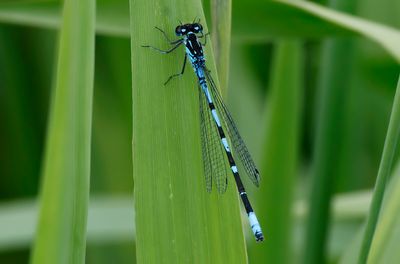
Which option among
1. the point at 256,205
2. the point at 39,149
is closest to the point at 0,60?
the point at 39,149

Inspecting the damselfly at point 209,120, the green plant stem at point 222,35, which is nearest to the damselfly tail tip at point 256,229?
the damselfly at point 209,120

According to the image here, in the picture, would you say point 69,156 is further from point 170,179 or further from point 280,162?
point 280,162

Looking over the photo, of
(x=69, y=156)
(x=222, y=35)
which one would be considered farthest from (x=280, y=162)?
(x=69, y=156)

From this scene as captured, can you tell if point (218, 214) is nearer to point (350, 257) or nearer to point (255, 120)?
point (350, 257)

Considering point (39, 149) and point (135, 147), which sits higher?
point (39, 149)

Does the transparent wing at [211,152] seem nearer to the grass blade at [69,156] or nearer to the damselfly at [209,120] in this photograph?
the damselfly at [209,120]

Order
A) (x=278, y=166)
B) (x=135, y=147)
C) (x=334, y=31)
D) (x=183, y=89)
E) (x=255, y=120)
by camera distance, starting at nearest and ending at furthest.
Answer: (x=135, y=147) → (x=183, y=89) → (x=334, y=31) → (x=278, y=166) → (x=255, y=120)
